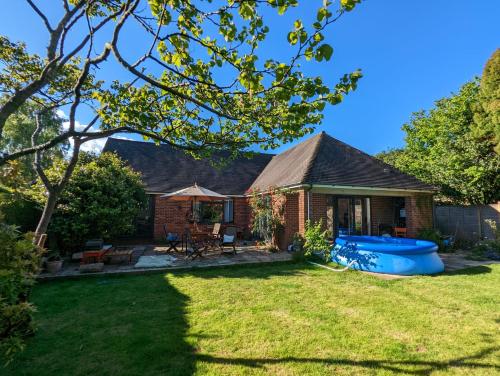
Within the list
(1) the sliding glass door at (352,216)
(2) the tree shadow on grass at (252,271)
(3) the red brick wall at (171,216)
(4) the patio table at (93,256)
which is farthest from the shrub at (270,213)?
(4) the patio table at (93,256)

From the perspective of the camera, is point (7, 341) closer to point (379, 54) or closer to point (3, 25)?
point (3, 25)

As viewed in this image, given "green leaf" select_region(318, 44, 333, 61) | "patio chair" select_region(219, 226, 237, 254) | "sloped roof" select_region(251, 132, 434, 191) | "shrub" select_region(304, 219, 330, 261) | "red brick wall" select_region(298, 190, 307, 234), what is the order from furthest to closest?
"sloped roof" select_region(251, 132, 434, 191) → "red brick wall" select_region(298, 190, 307, 234) → "patio chair" select_region(219, 226, 237, 254) → "shrub" select_region(304, 219, 330, 261) → "green leaf" select_region(318, 44, 333, 61)

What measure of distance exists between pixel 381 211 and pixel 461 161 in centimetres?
547

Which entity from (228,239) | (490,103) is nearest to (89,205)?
(228,239)

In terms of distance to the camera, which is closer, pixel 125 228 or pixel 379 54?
pixel 125 228

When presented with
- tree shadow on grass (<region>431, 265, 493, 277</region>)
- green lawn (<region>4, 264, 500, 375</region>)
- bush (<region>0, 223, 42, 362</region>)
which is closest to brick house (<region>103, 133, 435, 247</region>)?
tree shadow on grass (<region>431, 265, 493, 277</region>)

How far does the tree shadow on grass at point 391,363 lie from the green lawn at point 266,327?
0.05 feet

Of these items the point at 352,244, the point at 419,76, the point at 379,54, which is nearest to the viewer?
the point at 352,244

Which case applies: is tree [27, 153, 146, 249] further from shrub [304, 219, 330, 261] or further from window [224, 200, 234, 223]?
shrub [304, 219, 330, 261]

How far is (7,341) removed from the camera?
2.78 metres

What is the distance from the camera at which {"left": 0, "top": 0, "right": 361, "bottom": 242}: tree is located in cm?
320

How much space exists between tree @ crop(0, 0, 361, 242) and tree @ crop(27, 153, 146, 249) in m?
4.86

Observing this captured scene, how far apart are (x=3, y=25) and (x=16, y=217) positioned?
6696 millimetres

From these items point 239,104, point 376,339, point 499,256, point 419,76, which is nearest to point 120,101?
point 239,104
